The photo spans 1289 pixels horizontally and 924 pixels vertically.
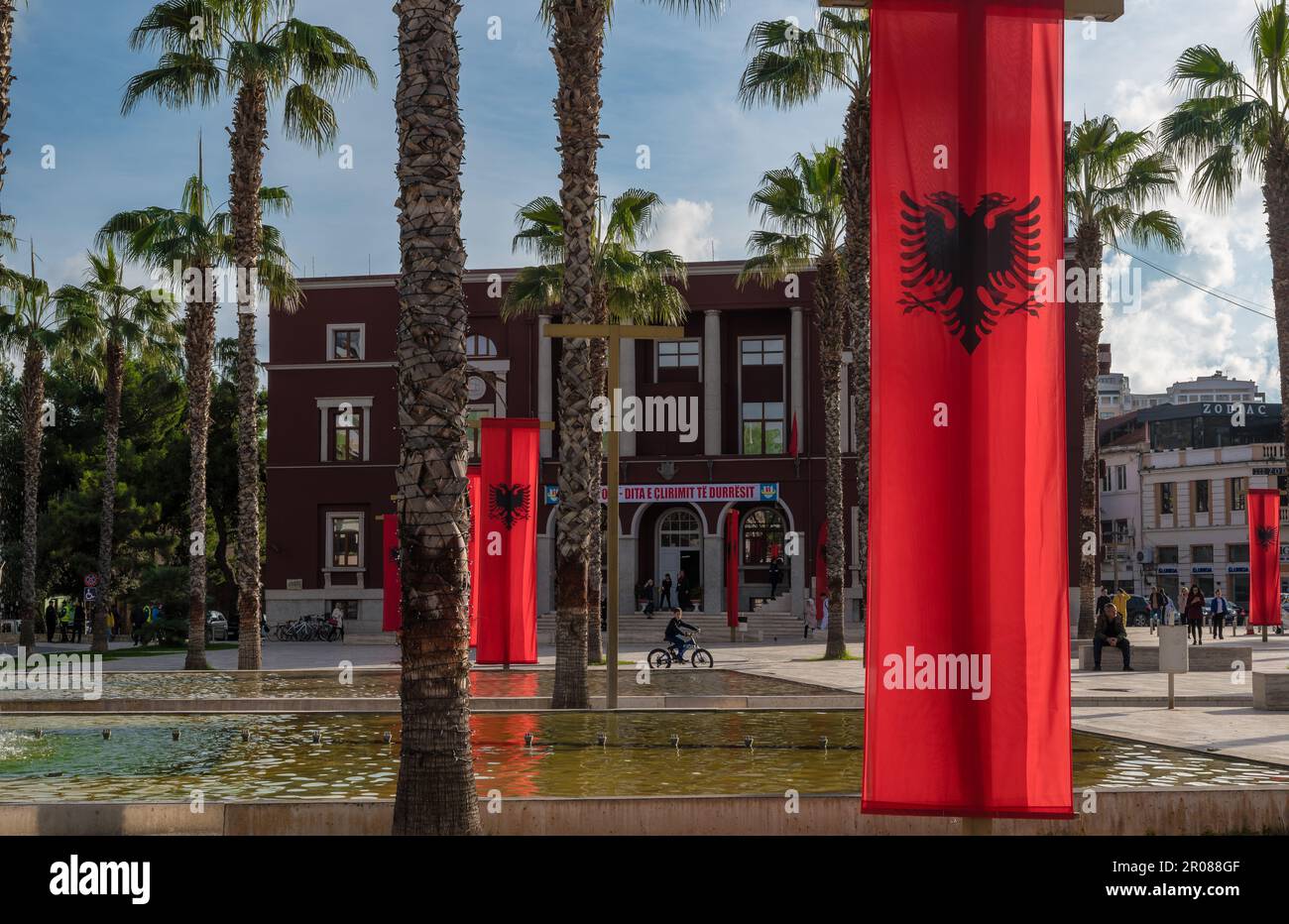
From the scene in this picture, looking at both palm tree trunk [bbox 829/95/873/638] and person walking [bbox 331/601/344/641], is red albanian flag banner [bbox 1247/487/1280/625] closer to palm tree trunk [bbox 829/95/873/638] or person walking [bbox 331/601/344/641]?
palm tree trunk [bbox 829/95/873/638]

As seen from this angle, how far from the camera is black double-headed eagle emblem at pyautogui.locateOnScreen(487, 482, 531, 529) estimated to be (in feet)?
63.8

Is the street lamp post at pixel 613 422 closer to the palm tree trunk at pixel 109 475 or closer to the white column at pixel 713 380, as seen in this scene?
the palm tree trunk at pixel 109 475

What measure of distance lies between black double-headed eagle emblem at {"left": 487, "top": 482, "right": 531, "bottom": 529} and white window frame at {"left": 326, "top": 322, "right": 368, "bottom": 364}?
34.9m

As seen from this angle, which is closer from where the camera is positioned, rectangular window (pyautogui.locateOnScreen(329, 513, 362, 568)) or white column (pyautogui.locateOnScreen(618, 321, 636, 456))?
white column (pyautogui.locateOnScreen(618, 321, 636, 456))

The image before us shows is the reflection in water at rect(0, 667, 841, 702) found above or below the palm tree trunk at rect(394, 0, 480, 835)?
below

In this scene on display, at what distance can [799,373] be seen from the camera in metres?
50.6

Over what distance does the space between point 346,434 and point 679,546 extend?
14143 millimetres

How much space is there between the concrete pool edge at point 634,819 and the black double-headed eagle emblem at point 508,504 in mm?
10896

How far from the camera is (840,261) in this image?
3403cm

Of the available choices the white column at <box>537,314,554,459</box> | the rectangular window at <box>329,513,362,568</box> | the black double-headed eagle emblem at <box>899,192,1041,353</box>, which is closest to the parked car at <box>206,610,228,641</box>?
the rectangular window at <box>329,513,362,568</box>

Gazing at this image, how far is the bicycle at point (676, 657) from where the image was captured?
91.4 feet
